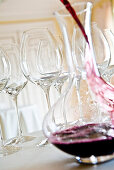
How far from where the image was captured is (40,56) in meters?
0.52

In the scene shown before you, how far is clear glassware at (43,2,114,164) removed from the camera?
0.35 m

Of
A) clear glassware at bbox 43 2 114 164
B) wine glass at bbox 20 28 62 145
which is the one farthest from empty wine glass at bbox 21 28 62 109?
clear glassware at bbox 43 2 114 164

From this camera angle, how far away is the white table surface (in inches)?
14.5

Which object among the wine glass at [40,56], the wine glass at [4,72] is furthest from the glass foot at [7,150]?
the wine glass at [40,56]

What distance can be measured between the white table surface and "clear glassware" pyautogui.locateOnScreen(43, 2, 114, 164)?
0.01 m

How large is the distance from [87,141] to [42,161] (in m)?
0.10

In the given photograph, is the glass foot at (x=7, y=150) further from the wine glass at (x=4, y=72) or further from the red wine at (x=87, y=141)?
the red wine at (x=87, y=141)

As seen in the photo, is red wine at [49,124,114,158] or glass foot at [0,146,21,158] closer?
red wine at [49,124,114,158]

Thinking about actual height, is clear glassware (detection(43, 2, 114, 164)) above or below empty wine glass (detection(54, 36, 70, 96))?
below

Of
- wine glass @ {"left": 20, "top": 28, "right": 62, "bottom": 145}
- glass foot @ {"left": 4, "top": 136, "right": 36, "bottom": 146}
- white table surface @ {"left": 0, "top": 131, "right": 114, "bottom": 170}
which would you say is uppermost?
wine glass @ {"left": 20, "top": 28, "right": 62, "bottom": 145}

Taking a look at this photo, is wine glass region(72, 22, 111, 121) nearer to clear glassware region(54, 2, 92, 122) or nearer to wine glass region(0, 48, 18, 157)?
clear glassware region(54, 2, 92, 122)

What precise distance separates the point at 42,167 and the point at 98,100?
0.37ft

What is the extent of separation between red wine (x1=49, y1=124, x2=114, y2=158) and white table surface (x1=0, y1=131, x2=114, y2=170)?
2 centimetres

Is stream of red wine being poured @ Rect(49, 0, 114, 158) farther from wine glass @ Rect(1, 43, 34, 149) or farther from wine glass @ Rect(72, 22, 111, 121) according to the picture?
wine glass @ Rect(1, 43, 34, 149)
